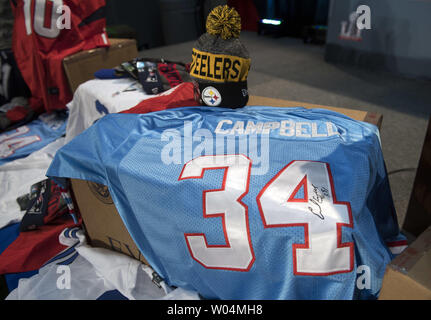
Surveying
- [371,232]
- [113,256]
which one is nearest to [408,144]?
[371,232]

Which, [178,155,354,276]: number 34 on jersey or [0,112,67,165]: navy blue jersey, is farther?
[0,112,67,165]: navy blue jersey

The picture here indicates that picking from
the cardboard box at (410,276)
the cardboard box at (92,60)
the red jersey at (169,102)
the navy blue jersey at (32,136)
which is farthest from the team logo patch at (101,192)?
the cardboard box at (92,60)

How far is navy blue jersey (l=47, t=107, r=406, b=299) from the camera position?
729 mm

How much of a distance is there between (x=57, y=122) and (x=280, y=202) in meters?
2.00

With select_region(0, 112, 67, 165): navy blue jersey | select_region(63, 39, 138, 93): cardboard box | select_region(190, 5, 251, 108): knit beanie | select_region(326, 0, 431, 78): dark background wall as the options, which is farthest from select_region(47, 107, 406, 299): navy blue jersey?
select_region(326, 0, 431, 78): dark background wall

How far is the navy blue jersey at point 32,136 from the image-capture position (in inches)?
73.4

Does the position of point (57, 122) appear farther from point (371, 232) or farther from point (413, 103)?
point (413, 103)

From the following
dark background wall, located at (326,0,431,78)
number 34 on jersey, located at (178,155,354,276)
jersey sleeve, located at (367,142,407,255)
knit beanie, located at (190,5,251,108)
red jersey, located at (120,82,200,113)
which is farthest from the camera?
dark background wall, located at (326,0,431,78)

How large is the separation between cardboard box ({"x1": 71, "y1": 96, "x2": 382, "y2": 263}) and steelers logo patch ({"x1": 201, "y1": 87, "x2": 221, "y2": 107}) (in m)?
0.51

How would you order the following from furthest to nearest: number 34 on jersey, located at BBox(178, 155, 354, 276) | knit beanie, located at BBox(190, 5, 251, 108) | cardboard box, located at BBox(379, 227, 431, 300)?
knit beanie, located at BBox(190, 5, 251, 108)
number 34 on jersey, located at BBox(178, 155, 354, 276)
cardboard box, located at BBox(379, 227, 431, 300)

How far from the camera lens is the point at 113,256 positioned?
112cm
